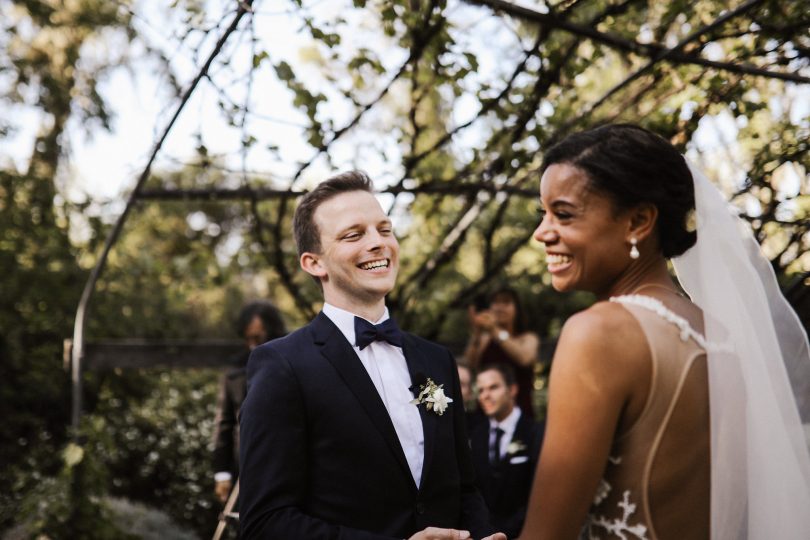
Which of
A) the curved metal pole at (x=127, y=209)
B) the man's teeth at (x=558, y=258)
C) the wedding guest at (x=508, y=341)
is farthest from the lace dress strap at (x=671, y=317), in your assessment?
the wedding guest at (x=508, y=341)

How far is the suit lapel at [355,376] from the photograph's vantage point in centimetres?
214

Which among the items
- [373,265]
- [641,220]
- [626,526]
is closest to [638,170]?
[641,220]

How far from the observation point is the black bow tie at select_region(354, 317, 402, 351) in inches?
90.2

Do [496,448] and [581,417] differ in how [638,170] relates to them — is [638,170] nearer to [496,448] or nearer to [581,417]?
[581,417]

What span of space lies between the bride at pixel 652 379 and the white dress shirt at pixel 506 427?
10.8 ft

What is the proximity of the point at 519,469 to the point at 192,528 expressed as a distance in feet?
14.0

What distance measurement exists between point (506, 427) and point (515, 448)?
201mm

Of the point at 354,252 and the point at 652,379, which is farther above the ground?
the point at 354,252

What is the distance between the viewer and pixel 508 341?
559 cm

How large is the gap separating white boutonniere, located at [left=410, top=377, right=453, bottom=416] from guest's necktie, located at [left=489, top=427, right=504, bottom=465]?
114 inches

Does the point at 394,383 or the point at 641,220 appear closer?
the point at 641,220

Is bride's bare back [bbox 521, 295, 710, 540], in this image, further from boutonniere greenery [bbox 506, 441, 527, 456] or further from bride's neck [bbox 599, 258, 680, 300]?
boutonniere greenery [bbox 506, 441, 527, 456]

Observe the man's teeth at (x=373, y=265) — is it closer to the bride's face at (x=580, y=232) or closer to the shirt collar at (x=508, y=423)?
the bride's face at (x=580, y=232)

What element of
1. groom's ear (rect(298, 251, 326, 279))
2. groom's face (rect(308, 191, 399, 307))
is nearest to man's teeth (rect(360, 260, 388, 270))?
groom's face (rect(308, 191, 399, 307))
